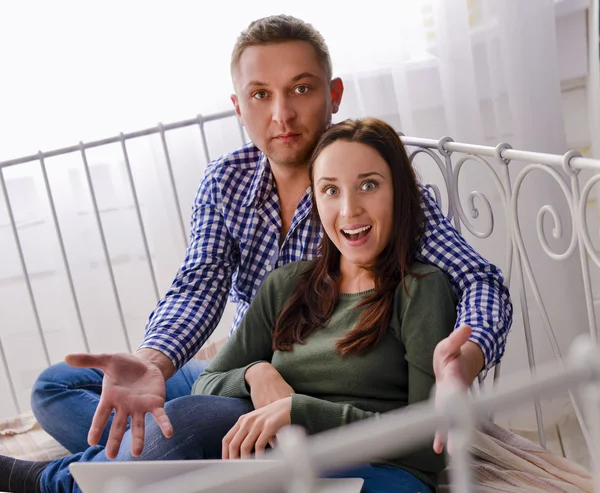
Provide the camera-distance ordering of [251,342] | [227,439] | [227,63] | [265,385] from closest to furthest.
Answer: [227,439] → [265,385] → [251,342] → [227,63]

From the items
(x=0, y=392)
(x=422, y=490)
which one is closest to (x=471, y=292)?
(x=422, y=490)

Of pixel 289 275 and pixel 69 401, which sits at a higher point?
pixel 289 275

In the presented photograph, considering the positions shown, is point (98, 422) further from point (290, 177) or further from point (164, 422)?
point (290, 177)

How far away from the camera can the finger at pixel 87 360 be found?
102cm

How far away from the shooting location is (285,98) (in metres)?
1.39

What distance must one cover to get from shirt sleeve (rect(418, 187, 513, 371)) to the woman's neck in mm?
85

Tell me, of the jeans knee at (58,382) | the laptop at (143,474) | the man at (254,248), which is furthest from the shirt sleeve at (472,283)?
the jeans knee at (58,382)

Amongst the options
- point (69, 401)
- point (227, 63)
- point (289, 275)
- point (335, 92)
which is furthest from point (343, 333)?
point (227, 63)

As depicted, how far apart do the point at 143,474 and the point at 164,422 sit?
0.69ft

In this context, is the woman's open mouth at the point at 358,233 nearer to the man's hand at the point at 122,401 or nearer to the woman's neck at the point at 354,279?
the woman's neck at the point at 354,279

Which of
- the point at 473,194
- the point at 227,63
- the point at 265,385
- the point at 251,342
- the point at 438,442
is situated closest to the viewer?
the point at 438,442

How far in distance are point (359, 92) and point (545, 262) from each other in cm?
62

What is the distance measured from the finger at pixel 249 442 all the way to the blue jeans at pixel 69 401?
1.86ft

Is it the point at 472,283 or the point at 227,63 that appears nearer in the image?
the point at 472,283
